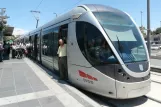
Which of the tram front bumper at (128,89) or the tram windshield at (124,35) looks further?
the tram windshield at (124,35)

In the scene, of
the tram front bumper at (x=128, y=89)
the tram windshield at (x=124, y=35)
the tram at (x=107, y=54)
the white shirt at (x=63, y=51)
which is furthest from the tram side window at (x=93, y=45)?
the white shirt at (x=63, y=51)

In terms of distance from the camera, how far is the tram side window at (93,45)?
6.01 meters

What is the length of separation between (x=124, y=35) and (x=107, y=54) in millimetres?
930

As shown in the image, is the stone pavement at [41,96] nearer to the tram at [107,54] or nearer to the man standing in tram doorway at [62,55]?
the tram at [107,54]

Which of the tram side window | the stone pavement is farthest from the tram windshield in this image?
the stone pavement

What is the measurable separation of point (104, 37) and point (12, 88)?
361 cm

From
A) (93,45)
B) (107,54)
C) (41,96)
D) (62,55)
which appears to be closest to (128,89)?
(107,54)

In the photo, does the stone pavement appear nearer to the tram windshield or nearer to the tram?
the tram

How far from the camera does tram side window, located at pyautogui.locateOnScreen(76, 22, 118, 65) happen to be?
19.7 ft

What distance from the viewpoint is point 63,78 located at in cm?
843

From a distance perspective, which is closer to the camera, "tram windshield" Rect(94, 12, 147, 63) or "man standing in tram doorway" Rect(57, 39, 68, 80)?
"tram windshield" Rect(94, 12, 147, 63)

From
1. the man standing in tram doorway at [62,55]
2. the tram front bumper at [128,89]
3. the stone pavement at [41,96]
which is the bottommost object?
the stone pavement at [41,96]

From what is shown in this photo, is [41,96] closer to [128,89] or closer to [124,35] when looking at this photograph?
[128,89]

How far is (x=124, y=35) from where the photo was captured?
6410 millimetres
